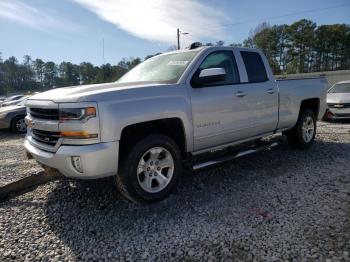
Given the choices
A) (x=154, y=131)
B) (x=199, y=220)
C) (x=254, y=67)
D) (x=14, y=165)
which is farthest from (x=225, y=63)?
(x=14, y=165)

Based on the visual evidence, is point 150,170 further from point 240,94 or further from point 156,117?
point 240,94

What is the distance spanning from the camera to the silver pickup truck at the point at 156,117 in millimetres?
3354

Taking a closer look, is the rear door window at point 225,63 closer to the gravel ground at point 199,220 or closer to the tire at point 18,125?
the gravel ground at point 199,220

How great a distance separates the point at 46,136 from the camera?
3.68 meters

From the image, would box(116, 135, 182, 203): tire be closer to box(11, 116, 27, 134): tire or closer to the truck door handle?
the truck door handle

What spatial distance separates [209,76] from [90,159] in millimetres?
1820

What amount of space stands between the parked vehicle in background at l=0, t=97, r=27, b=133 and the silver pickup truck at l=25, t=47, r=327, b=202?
24.9ft

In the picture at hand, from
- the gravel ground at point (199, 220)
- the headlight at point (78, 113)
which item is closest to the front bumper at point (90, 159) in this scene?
the headlight at point (78, 113)

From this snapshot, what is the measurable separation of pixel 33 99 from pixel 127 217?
1.84 meters

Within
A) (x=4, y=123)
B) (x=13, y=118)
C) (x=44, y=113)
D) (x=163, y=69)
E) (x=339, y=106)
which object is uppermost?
(x=163, y=69)

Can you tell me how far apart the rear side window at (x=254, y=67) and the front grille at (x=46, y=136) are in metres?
3.05

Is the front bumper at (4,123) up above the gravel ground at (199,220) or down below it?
above

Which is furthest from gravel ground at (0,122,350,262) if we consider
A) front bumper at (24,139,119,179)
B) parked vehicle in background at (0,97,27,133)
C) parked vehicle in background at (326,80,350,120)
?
parked vehicle in background at (0,97,27,133)

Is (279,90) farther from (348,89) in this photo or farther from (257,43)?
(257,43)
